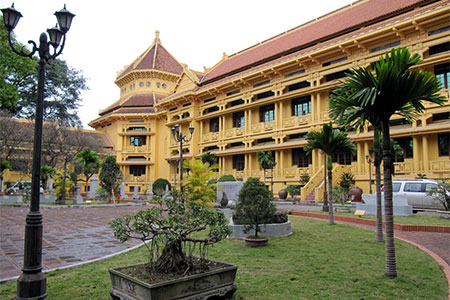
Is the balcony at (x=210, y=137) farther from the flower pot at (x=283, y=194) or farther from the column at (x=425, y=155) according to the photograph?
the column at (x=425, y=155)

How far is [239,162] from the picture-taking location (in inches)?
1297

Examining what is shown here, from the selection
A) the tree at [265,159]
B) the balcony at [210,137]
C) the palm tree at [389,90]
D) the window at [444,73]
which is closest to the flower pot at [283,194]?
the tree at [265,159]

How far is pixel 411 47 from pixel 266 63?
41.4 ft

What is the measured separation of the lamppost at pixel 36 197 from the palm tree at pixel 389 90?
5.24 metres

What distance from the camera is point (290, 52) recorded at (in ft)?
95.3

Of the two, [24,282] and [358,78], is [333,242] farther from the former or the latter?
[24,282]

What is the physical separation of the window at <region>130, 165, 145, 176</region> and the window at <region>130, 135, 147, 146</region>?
2893 mm

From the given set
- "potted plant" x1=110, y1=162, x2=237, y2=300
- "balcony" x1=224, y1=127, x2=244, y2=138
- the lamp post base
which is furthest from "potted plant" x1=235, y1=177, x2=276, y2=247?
"balcony" x1=224, y1=127, x2=244, y2=138

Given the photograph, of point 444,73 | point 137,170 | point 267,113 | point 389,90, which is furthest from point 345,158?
point 137,170

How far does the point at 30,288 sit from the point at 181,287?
235 cm

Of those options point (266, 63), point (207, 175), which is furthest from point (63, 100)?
point (207, 175)

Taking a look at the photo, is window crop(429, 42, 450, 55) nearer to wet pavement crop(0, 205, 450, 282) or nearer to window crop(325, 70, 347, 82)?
window crop(325, 70, 347, 82)

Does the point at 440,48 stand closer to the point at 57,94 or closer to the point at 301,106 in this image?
the point at 301,106

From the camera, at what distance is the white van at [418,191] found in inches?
588
